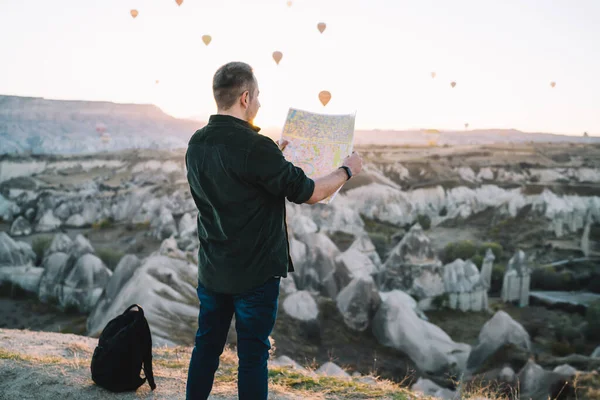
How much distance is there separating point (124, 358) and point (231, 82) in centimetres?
144

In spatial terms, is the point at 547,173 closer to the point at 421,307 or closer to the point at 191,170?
the point at 421,307

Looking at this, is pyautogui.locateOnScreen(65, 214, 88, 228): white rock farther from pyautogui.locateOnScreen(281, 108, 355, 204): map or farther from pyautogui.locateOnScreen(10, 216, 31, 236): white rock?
pyautogui.locateOnScreen(281, 108, 355, 204): map

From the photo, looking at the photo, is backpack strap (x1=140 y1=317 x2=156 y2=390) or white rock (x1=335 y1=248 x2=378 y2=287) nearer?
backpack strap (x1=140 y1=317 x2=156 y2=390)

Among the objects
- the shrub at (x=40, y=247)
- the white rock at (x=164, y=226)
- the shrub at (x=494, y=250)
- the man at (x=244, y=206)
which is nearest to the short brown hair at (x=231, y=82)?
the man at (x=244, y=206)

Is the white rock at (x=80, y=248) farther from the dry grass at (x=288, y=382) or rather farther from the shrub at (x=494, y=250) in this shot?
the shrub at (x=494, y=250)

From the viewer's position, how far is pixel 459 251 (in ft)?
63.1

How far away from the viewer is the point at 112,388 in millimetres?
2428

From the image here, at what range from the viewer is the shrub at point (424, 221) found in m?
27.1

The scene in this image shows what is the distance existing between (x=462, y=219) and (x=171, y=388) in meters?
27.8

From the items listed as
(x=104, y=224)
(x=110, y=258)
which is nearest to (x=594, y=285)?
(x=110, y=258)

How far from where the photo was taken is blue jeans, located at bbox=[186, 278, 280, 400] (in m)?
1.74

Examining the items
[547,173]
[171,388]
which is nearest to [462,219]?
[547,173]

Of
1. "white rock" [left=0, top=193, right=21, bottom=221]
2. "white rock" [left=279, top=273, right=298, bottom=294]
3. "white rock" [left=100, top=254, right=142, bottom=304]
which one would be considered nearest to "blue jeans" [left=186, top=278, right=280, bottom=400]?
"white rock" [left=100, top=254, right=142, bottom=304]

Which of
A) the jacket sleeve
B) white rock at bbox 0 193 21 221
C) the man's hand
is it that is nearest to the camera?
the jacket sleeve
